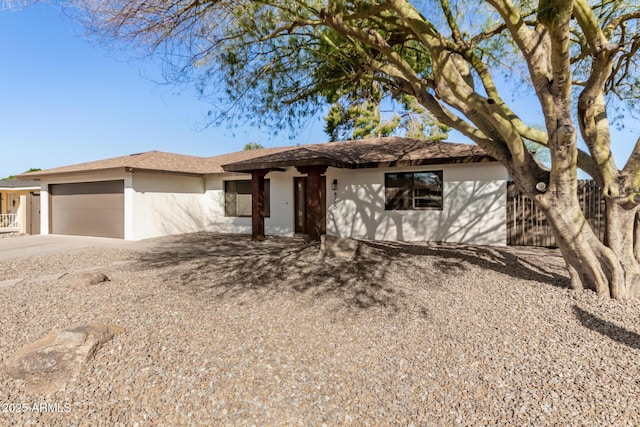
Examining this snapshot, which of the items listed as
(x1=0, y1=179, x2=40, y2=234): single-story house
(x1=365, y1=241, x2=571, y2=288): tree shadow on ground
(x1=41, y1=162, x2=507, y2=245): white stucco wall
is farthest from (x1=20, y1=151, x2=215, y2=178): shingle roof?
(x1=365, y1=241, x2=571, y2=288): tree shadow on ground

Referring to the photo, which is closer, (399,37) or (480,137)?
(480,137)

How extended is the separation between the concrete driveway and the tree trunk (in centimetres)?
1102

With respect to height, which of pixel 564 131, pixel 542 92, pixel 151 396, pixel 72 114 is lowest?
pixel 151 396

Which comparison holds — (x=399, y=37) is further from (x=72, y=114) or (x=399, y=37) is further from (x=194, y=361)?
(x=72, y=114)

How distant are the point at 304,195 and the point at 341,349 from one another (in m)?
10.00

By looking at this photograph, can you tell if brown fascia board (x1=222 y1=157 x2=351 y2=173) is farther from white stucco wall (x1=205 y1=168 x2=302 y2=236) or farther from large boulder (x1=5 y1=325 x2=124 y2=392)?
large boulder (x1=5 y1=325 x2=124 y2=392)

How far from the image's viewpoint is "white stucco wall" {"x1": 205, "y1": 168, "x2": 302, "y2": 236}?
13547mm

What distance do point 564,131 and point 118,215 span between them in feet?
45.4

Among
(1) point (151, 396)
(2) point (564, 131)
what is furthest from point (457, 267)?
(1) point (151, 396)

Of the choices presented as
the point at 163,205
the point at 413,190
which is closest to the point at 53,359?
the point at 413,190

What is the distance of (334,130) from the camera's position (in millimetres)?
23484

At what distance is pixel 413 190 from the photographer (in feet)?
38.1

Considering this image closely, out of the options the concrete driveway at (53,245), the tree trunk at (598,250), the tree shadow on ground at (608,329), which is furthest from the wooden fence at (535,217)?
the concrete driveway at (53,245)

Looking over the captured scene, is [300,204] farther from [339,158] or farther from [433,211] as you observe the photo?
[433,211]
